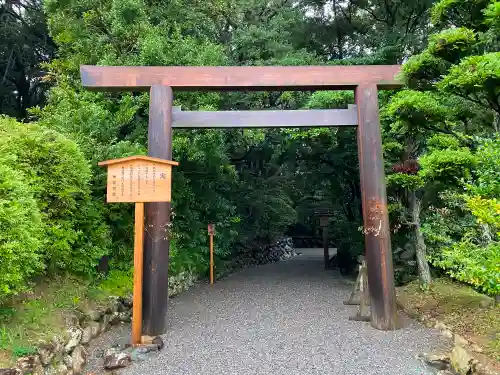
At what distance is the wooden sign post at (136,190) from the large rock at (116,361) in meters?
0.35

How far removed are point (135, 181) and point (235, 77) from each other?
221 cm

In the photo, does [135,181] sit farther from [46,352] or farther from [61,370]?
[61,370]

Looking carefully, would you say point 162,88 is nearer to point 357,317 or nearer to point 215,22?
point 357,317

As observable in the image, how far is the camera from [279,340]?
4.53 m

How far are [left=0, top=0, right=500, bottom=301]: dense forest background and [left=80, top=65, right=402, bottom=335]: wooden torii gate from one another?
20.5 inches

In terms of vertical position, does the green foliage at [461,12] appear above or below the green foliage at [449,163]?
above

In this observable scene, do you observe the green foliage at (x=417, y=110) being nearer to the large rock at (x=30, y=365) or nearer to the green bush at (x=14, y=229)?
the green bush at (x=14, y=229)

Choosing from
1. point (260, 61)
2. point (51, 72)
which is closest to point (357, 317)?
point (260, 61)

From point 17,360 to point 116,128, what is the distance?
442 cm

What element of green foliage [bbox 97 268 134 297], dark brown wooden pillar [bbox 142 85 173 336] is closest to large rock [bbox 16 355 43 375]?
dark brown wooden pillar [bbox 142 85 173 336]

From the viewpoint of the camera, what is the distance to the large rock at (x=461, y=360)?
10.9ft

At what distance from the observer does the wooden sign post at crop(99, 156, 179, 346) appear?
4.25 m

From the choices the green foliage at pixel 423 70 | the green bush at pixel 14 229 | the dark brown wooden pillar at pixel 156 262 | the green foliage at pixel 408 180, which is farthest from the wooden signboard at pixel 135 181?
the green foliage at pixel 408 180

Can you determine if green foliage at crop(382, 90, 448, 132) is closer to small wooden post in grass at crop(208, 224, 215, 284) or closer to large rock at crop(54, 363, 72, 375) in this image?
large rock at crop(54, 363, 72, 375)
